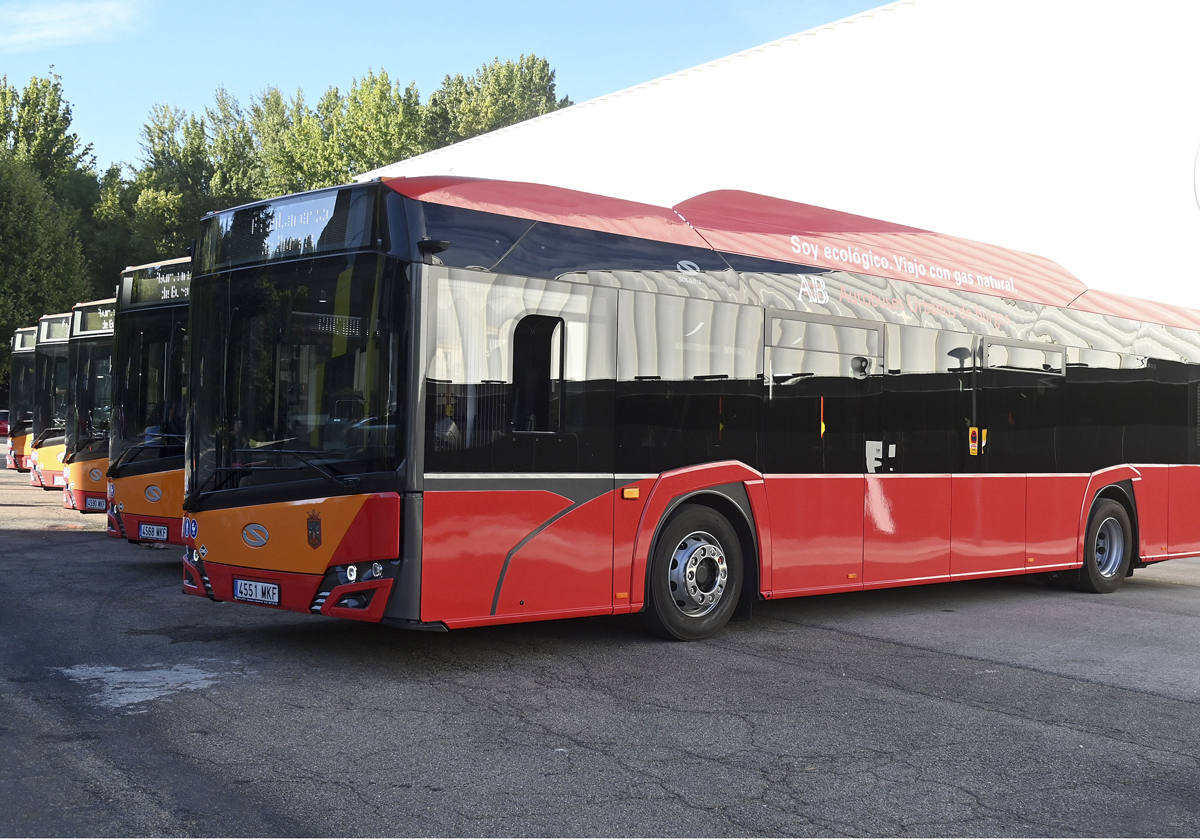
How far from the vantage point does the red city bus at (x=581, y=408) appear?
750cm

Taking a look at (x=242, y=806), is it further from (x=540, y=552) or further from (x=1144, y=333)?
(x=1144, y=333)

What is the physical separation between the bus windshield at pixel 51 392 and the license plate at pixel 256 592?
14357 millimetres

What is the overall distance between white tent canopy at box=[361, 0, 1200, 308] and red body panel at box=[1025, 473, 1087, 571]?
9.70m

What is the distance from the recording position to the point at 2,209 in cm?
4172

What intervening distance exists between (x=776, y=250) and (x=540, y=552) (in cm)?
342

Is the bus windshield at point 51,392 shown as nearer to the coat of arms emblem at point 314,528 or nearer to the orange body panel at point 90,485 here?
the orange body panel at point 90,485

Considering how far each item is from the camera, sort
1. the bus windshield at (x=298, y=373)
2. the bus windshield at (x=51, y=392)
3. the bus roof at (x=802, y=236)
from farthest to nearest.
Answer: the bus windshield at (x=51, y=392) → the bus roof at (x=802, y=236) → the bus windshield at (x=298, y=373)

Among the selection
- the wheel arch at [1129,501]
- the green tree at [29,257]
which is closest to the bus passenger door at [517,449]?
the wheel arch at [1129,501]

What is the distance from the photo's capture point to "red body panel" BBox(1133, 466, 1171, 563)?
44.5ft

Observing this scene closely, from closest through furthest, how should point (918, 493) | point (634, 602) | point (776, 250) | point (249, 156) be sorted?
point (634, 602) → point (776, 250) → point (918, 493) → point (249, 156)

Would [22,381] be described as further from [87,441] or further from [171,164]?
[171,164]

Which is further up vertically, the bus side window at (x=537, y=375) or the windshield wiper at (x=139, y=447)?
the bus side window at (x=537, y=375)

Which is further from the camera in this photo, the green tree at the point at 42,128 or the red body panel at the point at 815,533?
the green tree at the point at 42,128

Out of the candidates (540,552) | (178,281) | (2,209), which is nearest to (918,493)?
(540,552)
